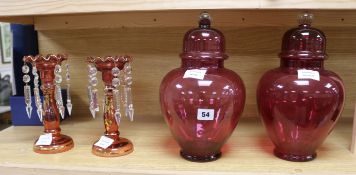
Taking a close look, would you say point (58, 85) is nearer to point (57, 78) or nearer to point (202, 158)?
point (57, 78)

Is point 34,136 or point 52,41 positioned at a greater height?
point 52,41

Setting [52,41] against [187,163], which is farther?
[52,41]

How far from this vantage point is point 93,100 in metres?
0.62

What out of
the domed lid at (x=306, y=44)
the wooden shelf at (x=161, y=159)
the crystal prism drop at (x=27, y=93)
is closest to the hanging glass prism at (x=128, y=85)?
the wooden shelf at (x=161, y=159)

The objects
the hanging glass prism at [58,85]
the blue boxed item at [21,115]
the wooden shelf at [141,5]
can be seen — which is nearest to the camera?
the wooden shelf at [141,5]

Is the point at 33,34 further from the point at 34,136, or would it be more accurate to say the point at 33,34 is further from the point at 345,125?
the point at 345,125

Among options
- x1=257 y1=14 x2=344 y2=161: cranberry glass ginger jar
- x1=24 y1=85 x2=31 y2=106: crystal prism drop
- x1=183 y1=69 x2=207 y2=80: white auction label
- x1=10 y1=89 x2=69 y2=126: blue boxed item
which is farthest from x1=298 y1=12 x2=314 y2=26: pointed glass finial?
x1=10 y1=89 x2=69 y2=126: blue boxed item

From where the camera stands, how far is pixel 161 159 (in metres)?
0.62

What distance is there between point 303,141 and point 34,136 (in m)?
0.63

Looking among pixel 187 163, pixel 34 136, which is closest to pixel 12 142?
pixel 34 136

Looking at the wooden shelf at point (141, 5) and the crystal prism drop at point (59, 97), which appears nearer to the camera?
the wooden shelf at point (141, 5)

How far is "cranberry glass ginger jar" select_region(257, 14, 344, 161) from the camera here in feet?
1.83

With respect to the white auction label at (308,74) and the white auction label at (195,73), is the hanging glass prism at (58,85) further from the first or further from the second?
the white auction label at (308,74)

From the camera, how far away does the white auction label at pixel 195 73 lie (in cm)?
56
